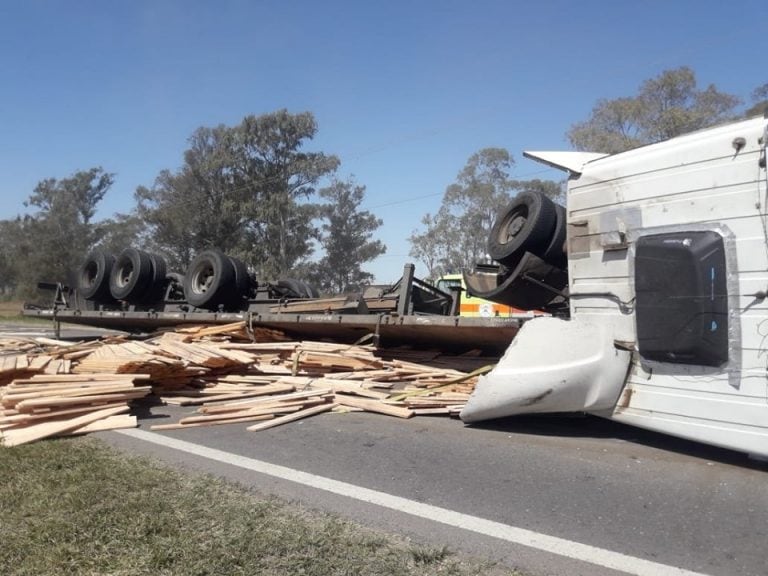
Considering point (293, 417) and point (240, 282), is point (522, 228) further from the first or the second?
point (240, 282)

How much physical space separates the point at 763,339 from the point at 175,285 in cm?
965

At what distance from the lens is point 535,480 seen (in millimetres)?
4426

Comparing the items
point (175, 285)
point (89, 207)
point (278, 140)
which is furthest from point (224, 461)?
point (89, 207)

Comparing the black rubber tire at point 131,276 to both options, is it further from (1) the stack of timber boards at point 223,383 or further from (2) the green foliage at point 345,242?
(2) the green foliage at point 345,242

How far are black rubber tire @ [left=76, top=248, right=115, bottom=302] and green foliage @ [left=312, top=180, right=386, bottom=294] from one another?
42.2 metres

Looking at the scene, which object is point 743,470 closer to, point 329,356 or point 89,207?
point 329,356

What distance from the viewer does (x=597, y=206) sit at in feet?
17.7

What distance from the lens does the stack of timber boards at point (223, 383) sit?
612 centimetres

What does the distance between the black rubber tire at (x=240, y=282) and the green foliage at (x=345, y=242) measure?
44.3 metres

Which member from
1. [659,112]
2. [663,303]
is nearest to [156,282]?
[663,303]

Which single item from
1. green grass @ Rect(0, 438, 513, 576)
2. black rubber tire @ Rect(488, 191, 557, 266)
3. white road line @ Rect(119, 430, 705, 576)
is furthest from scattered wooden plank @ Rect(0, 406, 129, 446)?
black rubber tire @ Rect(488, 191, 557, 266)

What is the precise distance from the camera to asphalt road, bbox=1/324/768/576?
334 cm

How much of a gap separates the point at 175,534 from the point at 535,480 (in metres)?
2.42

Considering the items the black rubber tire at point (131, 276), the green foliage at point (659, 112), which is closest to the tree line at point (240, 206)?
the green foliage at point (659, 112)
